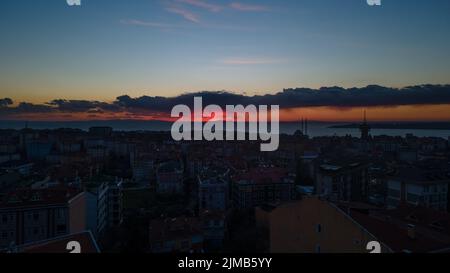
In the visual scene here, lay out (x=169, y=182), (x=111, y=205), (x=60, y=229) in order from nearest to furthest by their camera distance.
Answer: (x=60, y=229) → (x=111, y=205) → (x=169, y=182)

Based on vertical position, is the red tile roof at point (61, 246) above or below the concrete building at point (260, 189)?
above

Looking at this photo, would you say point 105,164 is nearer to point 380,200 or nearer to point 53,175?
point 53,175

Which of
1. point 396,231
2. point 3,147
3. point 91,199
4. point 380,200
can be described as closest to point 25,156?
point 3,147

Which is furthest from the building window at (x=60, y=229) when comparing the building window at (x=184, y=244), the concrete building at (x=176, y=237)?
the building window at (x=184, y=244)

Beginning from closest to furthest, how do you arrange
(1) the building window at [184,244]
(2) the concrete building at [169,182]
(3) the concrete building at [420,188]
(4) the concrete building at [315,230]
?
(4) the concrete building at [315,230] → (1) the building window at [184,244] → (3) the concrete building at [420,188] → (2) the concrete building at [169,182]

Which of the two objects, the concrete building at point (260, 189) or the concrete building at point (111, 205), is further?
the concrete building at point (260, 189)

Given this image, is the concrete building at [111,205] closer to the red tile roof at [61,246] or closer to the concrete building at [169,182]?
the concrete building at [169,182]

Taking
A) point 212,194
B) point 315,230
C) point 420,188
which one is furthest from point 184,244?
point 420,188

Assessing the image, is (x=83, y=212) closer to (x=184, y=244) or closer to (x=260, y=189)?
(x=184, y=244)

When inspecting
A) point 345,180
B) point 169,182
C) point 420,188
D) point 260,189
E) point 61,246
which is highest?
point 61,246

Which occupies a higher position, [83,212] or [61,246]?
[61,246]

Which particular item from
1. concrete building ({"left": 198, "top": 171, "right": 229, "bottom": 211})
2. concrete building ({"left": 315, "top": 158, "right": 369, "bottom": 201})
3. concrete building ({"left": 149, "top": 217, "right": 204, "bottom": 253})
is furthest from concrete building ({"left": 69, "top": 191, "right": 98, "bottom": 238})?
concrete building ({"left": 315, "top": 158, "right": 369, "bottom": 201})

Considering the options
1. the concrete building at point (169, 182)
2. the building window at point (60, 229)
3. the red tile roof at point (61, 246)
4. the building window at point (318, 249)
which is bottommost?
the concrete building at point (169, 182)
